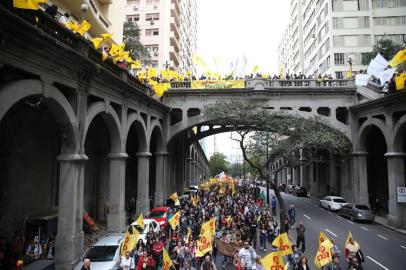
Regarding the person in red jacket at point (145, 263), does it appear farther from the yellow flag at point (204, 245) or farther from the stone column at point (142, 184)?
the stone column at point (142, 184)

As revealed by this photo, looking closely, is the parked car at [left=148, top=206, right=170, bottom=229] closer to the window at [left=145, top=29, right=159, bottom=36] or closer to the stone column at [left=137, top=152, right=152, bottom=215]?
the stone column at [left=137, top=152, right=152, bottom=215]

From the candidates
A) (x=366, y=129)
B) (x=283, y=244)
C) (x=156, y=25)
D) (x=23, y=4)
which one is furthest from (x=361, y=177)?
(x=156, y=25)

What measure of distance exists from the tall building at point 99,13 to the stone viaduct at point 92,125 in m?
7.71

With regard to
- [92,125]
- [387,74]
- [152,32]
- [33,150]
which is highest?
[152,32]

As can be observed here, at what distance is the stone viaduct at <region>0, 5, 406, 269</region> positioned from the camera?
12.6 meters

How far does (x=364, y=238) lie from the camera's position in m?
21.2

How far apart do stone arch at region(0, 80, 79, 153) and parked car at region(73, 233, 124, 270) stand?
4428mm

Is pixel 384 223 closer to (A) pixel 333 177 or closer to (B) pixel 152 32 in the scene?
(A) pixel 333 177

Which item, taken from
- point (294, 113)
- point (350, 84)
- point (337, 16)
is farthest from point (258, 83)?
point (337, 16)

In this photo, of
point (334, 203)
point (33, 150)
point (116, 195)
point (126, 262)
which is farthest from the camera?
point (334, 203)

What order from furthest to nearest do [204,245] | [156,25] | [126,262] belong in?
1. [156,25]
2. [204,245]
3. [126,262]

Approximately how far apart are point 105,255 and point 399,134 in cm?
2213

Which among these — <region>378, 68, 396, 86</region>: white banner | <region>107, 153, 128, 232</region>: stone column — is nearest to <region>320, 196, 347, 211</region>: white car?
<region>378, 68, 396, 86</region>: white banner

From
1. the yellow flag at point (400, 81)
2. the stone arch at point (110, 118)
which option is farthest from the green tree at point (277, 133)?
the stone arch at point (110, 118)
